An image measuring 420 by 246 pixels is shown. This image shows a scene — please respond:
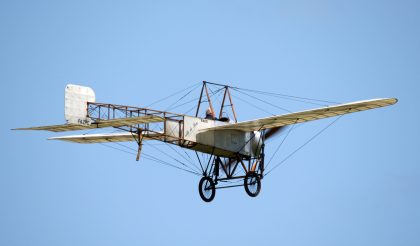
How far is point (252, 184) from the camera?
54.6 metres

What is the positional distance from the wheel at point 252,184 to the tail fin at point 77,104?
8.72 meters

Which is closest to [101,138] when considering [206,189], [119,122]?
[206,189]

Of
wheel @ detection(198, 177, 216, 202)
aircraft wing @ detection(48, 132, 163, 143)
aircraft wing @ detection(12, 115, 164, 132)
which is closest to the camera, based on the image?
aircraft wing @ detection(12, 115, 164, 132)

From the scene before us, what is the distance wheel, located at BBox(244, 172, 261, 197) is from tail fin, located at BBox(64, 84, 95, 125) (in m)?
8.72

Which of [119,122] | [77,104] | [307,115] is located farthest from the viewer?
[307,115]

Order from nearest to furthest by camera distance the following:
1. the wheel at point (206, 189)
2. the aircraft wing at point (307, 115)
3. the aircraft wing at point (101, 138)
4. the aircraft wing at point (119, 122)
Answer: the aircraft wing at point (119, 122), the aircraft wing at point (307, 115), the wheel at point (206, 189), the aircraft wing at point (101, 138)

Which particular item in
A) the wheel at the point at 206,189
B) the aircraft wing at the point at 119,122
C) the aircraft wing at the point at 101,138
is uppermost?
the aircraft wing at the point at 119,122

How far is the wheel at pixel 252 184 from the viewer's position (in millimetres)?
54469

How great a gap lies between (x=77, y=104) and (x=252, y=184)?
31.6ft

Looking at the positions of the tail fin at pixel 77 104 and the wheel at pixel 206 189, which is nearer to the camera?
the tail fin at pixel 77 104

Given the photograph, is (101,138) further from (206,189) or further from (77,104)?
(77,104)

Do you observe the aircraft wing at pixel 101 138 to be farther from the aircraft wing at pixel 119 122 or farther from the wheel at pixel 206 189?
the aircraft wing at pixel 119 122

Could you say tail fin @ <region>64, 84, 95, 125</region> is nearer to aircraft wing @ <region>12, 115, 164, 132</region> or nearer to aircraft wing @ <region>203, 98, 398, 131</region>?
aircraft wing @ <region>12, 115, 164, 132</region>

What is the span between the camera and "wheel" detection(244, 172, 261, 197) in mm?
54469
